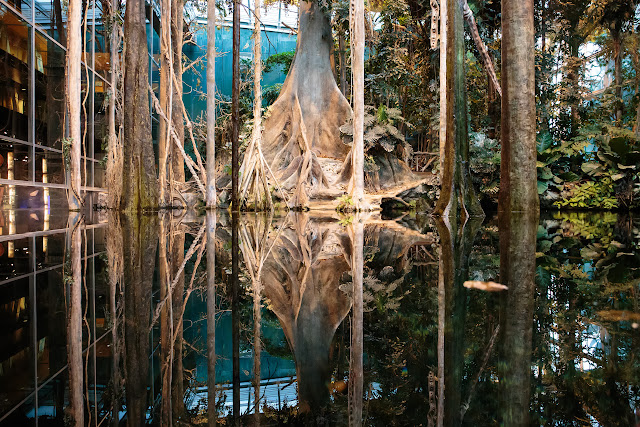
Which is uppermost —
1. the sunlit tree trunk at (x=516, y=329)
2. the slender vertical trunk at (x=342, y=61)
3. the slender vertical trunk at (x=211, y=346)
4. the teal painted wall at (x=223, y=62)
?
the teal painted wall at (x=223, y=62)

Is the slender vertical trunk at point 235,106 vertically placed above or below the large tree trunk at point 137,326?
above

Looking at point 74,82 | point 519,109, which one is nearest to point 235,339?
point 519,109

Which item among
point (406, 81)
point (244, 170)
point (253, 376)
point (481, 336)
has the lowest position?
point (253, 376)

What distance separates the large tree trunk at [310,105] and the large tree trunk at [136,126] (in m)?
5.15

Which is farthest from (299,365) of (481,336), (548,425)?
(548,425)

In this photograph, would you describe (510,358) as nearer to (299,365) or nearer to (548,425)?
(548,425)

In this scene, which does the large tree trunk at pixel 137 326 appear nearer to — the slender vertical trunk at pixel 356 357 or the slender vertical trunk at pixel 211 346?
the slender vertical trunk at pixel 211 346

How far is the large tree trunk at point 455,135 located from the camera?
776 centimetres

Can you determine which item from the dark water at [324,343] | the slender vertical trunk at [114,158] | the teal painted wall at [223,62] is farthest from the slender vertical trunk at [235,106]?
the teal painted wall at [223,62]

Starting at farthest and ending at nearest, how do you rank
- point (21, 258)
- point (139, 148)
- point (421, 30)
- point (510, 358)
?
point (421, 30), point (139, 148), point (21, 258), point (510, 358)

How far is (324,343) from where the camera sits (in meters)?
1.73

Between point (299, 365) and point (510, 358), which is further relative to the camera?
point (299, 365)

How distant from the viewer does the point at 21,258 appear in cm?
383

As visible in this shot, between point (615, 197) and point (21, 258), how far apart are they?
12.1 metres
